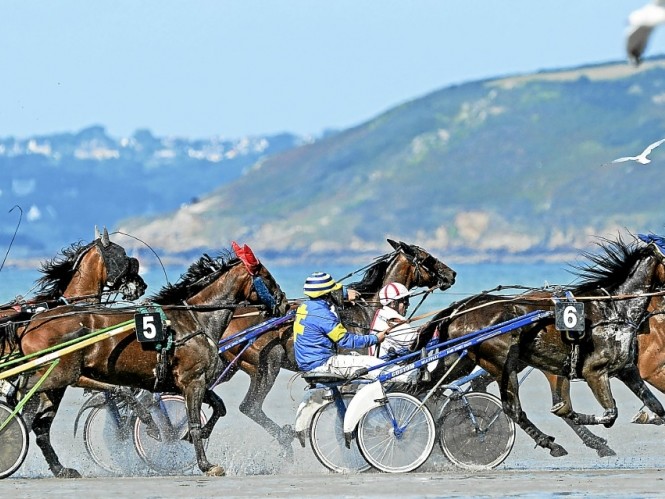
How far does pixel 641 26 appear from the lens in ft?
29.1

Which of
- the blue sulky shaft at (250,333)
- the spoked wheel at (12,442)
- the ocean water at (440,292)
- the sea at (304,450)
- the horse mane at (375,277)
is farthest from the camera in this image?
the ocean water at (440,292)

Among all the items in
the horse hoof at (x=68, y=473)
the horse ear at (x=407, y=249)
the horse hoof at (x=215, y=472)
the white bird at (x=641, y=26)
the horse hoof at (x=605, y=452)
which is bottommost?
the horse hoof at (x=605, y=452)

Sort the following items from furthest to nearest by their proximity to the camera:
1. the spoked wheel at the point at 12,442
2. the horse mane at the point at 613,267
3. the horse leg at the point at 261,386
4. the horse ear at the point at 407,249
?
→ 1. the horse ear at the point at 407,249
2. the horse leg at the point at 261,386
3. the horse mane at the point at 613,267
4. the spoked wheel at the point at 12,442

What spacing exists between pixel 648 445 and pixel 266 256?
492 feet

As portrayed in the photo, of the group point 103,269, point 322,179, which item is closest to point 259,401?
point 103,269

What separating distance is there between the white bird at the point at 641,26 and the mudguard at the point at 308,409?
3951mm

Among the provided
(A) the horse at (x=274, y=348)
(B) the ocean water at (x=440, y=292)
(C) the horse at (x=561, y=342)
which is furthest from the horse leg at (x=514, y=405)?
(B) the ocean water at (x=440, y=292)

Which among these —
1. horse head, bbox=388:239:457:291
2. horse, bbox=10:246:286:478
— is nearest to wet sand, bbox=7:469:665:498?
horse, bbox=10:246:286:478

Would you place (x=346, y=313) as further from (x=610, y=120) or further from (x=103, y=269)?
(x=610, y=120)

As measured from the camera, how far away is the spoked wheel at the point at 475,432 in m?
12.2

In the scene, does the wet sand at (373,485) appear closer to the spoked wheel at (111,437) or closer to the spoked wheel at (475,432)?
the spoked wheel at (475,432)

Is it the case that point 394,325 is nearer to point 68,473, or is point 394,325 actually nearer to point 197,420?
point 197,420

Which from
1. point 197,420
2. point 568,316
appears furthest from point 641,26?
point 197,420

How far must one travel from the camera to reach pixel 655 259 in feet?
42.2
